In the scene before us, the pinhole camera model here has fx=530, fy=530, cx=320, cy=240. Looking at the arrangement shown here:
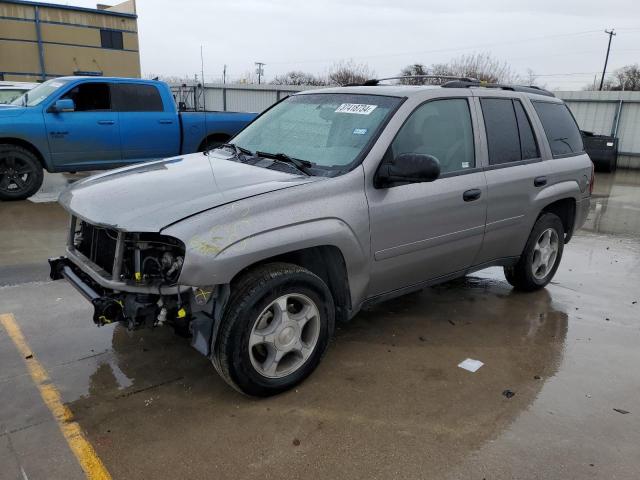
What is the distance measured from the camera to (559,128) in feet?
16.6

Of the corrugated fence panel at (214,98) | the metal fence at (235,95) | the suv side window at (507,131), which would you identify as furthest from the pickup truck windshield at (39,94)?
the corrugated fence panel at (214,98)

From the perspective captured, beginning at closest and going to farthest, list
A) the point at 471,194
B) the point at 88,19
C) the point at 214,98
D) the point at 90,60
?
the point at 471,194, the point at 214,98, the point at 88,19, the point at 90,60

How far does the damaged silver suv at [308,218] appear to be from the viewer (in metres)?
2.84

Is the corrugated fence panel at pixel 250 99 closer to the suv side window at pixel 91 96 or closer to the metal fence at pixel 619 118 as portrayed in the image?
the metal fence at pixel 619 118

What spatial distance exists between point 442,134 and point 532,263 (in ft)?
6.08

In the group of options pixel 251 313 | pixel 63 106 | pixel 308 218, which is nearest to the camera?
pixel 251 313

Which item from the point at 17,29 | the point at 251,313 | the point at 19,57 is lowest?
the point at 251,313

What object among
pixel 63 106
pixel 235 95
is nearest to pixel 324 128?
pixel 63 106

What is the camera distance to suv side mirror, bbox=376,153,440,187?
127 inches

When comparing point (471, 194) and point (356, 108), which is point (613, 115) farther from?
point (356, 108)

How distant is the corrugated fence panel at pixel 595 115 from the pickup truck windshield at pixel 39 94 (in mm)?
14754

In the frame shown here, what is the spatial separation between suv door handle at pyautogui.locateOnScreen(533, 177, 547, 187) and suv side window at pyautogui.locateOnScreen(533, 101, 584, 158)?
0.38 meters

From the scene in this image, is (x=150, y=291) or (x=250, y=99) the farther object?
(x=250, y=99)

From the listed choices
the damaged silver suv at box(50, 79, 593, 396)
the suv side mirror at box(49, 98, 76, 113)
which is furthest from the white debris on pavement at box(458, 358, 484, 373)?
the suv side mirror at box(49, 98, 76, 113)
